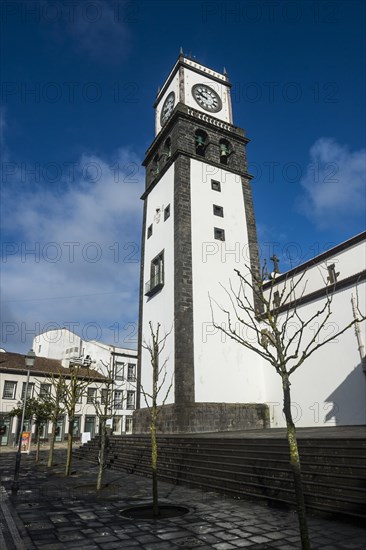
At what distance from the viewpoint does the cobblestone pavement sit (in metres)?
5.75

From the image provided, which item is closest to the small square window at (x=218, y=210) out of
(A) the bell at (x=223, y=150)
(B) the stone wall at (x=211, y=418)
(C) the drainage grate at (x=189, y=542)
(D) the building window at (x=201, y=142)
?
(D) the building window at (x=201, y=142)

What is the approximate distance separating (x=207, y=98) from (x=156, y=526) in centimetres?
2929

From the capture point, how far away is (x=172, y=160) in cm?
2514

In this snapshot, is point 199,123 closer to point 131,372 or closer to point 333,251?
point 333,251

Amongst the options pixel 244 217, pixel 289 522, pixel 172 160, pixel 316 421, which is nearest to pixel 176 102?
pixel 172 160

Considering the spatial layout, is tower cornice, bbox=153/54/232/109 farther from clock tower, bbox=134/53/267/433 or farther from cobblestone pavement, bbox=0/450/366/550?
cobblestone pavement, bbox=0/450/366/550

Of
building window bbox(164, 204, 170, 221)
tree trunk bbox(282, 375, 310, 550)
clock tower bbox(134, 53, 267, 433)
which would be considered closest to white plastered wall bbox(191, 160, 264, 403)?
clock tower bbox(134, 53, 267, 433)

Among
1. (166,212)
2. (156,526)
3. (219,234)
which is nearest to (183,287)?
Answer: (219,234)

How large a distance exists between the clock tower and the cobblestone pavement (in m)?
9.33

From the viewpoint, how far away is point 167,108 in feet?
98.4

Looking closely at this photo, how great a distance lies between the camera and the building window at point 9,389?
37594mm

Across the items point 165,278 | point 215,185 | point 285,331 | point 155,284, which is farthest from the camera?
point 215,185

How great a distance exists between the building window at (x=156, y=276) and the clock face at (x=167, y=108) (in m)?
12.2

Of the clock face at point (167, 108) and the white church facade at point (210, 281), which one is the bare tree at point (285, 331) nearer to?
the white church facade at point (210, 281)
